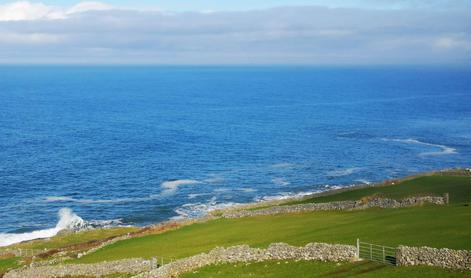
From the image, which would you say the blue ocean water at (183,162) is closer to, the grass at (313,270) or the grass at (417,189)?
the grass at (417,189)

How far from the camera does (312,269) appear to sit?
3928cm

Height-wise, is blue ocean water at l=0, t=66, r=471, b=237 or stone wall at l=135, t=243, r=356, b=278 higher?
stone wall at l=135, t=243, r=356, b=278

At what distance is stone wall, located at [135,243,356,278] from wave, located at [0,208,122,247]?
Result: 4624cm

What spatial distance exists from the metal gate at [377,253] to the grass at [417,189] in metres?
30.3

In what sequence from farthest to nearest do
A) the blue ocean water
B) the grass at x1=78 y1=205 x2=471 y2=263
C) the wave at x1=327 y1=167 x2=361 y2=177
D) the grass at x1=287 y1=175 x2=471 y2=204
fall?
the wave at x1=327 y1=167 x2=361 y2=177 → the blue ocean water → the grass at x1=287 y1=175 x2=471 y2=204 → the grass at x1=78 y1=205 x2=471 y2=263

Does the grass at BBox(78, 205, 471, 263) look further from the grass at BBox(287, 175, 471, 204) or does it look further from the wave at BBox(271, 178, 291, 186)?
the wave at BBox(271, 178, 291, 186)

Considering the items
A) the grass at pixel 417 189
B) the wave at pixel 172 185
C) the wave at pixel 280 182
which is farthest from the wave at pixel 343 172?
the grass at pixel 417 189

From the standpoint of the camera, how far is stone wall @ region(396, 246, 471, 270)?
113ft

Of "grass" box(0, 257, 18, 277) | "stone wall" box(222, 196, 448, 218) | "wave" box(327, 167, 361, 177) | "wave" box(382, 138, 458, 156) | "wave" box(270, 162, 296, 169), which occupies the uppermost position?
"stone wall" box(222, 196, 448, 218)

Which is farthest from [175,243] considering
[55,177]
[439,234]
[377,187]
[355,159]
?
[355,159]

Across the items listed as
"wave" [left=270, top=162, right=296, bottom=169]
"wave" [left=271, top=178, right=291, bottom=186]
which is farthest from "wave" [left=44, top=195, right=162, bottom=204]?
"wave" [left=270, top=162, right=296, bottom=169]

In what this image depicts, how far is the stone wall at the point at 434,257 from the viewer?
34500 millimetres

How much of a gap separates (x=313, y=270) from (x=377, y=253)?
4.61m

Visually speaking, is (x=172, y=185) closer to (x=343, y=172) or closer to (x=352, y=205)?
(x=343, y=172)
